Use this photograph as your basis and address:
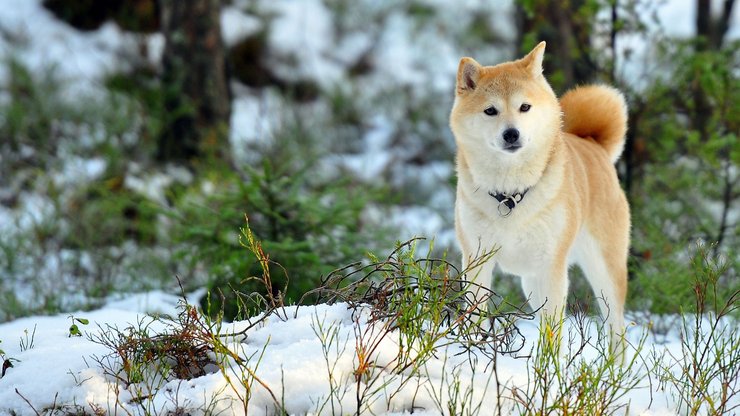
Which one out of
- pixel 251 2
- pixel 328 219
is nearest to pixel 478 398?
pixel 328 219

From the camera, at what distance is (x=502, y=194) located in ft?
12.7

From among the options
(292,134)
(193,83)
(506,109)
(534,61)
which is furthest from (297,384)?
(292,134)

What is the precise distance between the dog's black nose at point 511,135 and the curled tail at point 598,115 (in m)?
0.86

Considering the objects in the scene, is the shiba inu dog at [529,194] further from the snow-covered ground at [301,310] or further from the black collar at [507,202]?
the snow-covered ground at [301,310]

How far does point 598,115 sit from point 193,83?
19.7ft

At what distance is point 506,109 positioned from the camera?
12.8ft

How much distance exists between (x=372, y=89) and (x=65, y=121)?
15.0 ft

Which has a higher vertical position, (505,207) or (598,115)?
(598,115)

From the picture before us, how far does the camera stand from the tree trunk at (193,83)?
934 centimetres

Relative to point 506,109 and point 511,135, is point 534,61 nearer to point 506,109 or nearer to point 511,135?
point 506,109

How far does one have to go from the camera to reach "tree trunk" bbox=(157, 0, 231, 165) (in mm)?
9344

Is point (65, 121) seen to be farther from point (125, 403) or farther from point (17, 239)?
point (125, 403)

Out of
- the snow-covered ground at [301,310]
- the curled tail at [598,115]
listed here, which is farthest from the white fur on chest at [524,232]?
the curled tail at [598,115]

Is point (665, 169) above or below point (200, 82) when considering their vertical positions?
below
